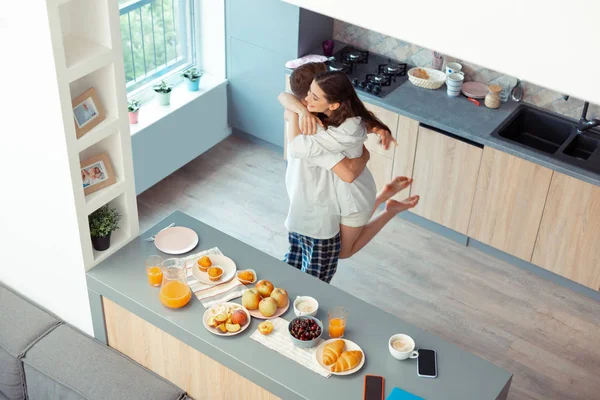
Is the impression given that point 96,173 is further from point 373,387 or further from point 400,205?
point 400,205

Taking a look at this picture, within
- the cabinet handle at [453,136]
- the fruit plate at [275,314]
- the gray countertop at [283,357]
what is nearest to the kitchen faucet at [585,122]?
the cabinet handle at [453,136]

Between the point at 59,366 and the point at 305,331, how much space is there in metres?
1.11

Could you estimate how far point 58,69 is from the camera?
107 inches

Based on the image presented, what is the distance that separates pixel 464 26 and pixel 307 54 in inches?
133

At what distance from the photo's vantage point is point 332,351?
9.27 feet

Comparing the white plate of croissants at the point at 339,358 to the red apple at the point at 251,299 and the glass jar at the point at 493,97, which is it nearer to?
the red apple at the point at 251,299

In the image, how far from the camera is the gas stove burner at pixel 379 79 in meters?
5.13

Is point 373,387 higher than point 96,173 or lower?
lower

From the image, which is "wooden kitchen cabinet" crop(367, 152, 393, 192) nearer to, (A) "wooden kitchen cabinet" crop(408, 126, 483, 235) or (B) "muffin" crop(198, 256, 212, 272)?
(A) "wooden kitchen cabinet" crop(408, 126, 483, 235)

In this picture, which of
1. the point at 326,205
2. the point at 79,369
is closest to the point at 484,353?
the point at 326,205

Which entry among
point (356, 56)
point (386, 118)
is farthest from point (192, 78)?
point (386, 118)

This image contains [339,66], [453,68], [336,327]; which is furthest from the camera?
[339,66]

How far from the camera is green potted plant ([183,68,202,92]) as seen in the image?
553 cm

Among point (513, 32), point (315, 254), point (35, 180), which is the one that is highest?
point (513, 32)
